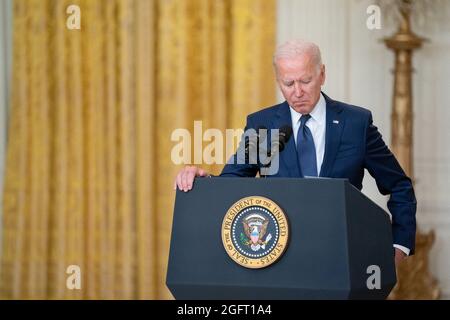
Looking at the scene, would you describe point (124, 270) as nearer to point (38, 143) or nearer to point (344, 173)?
point (38, 143)

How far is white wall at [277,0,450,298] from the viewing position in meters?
5.09

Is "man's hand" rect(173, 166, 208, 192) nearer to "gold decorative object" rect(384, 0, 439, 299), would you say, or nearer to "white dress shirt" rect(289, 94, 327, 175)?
"white dress shirt" rect(289, 94, 327, 175)

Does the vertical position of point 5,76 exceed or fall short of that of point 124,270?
it exceeds it

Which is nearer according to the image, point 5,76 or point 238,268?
point 238,268

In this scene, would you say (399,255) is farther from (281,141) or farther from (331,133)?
(281,141)

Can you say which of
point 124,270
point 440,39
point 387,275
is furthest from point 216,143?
point 387,275

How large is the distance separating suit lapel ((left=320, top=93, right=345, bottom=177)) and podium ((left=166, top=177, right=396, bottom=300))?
331 millimetres

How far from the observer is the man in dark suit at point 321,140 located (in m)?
2.66

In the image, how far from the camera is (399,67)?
16.2 feet

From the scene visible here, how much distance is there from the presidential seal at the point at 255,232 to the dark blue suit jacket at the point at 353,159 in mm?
440

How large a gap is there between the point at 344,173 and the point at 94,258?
121 inches

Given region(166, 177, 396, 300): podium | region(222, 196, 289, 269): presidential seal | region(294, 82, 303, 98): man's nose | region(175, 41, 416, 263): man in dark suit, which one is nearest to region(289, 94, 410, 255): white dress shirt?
region(175, 41, 416, 263): man in dark suit

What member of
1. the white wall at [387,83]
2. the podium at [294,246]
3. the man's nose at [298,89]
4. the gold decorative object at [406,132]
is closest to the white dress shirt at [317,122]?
the man's nose at [298,89]
